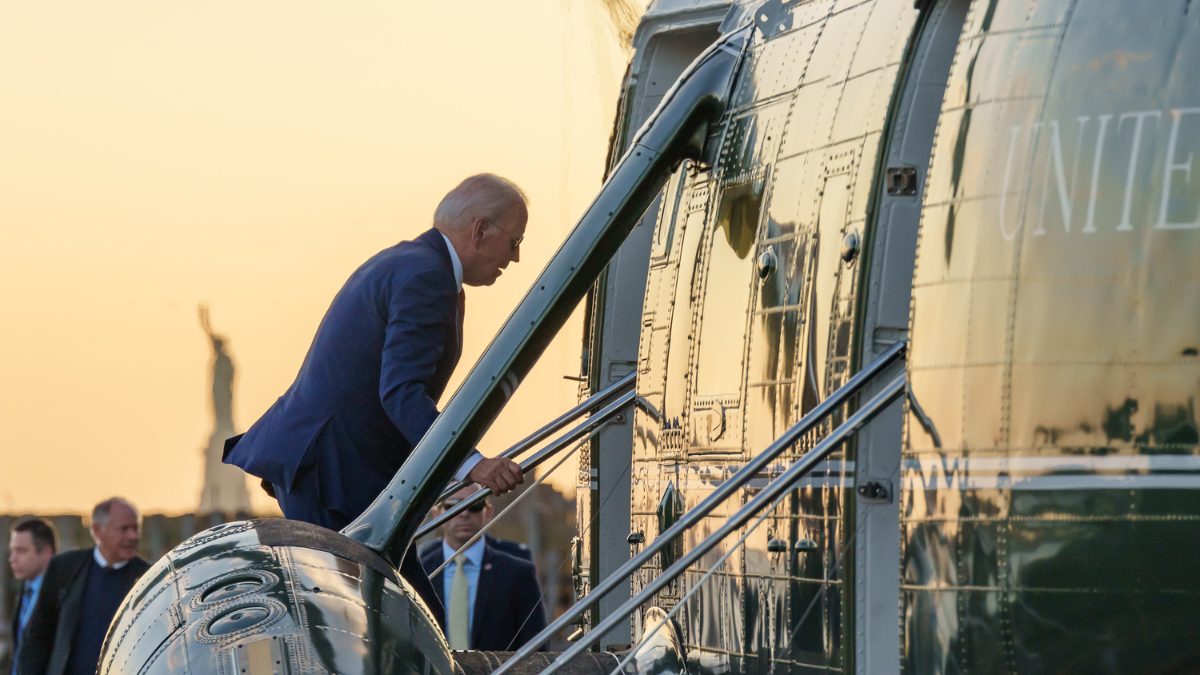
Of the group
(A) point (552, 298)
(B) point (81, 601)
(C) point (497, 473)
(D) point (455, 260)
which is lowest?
(B) point (81, 601)

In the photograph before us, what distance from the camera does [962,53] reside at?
4.00m

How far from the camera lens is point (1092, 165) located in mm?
3566

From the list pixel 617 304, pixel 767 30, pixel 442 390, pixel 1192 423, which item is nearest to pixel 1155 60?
pixel 1192 423

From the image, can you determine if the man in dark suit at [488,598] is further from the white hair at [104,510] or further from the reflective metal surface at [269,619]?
the reflective metal surface at [269,619]

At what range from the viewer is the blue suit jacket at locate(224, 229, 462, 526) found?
5.39m

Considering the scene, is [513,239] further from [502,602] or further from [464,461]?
[502,602]

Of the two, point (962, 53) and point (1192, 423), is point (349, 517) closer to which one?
point (962, 53)

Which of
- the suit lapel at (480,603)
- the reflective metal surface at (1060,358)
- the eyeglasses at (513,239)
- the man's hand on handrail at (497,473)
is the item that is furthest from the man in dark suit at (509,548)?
the reflective metal surface at (1060,358)

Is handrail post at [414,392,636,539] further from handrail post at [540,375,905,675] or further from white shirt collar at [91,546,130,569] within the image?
handrail post at [540,375,905,675]

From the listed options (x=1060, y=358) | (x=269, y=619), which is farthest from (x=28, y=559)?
(x=1060, y=358)

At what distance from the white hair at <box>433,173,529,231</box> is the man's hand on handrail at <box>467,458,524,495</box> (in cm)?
91

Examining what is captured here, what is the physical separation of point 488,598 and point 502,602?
3.6 inches

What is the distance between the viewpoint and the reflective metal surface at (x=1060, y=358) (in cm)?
337

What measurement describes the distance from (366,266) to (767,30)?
1.73 m
